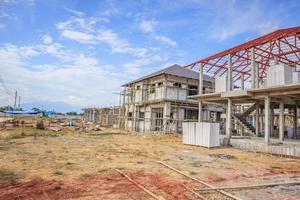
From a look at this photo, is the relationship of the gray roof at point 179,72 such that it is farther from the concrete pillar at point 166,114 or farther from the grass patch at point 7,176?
the grass patch at point 7,176

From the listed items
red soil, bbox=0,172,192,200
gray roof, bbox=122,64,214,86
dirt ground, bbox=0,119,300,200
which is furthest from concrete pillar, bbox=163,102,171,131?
red soil, bbox=0,172,192,200

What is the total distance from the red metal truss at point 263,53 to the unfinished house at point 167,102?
2.68 m

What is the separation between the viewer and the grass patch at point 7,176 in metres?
6.65

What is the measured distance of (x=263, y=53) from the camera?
2012 cm

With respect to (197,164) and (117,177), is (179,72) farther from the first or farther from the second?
(117,177)

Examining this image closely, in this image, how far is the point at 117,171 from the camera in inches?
317

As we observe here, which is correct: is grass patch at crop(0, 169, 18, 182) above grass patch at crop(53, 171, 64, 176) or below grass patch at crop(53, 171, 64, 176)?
above

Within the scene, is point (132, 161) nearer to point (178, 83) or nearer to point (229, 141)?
point (229, 141)

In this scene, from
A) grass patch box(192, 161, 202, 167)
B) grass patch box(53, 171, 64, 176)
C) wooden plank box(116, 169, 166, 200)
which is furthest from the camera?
grass patch box(192, 161, 202, 167)

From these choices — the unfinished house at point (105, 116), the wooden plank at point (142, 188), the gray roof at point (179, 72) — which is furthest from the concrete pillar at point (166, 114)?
the wooden plank at point (142, 188)

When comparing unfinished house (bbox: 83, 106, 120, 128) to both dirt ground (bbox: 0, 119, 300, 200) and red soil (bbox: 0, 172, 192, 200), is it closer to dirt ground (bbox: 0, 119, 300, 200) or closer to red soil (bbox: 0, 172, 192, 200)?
dirt ground (bbox: 0, 119, 300, 200)

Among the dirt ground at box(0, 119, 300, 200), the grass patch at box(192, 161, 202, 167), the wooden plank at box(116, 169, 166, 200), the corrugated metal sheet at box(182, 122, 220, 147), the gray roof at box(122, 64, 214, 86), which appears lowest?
the grass patch at box(192, 161, 202, 167)

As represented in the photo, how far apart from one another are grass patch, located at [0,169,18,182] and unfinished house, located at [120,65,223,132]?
18.0 metres

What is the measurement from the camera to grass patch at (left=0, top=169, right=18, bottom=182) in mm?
6646
